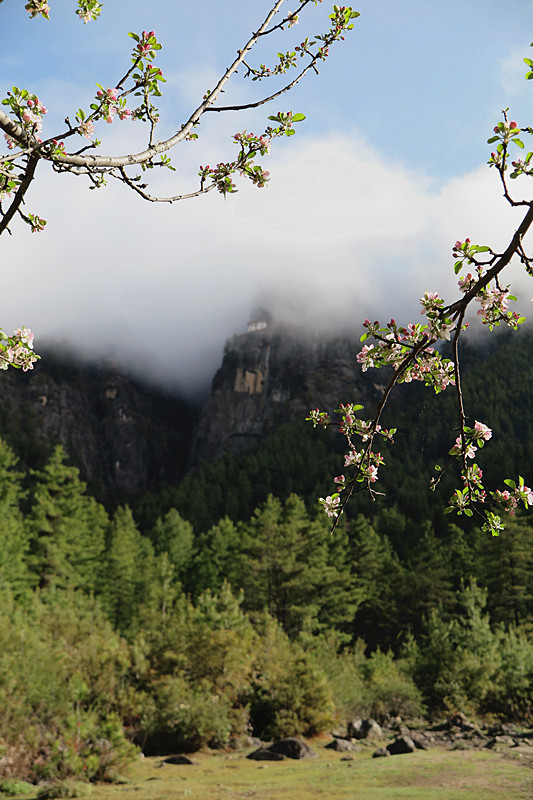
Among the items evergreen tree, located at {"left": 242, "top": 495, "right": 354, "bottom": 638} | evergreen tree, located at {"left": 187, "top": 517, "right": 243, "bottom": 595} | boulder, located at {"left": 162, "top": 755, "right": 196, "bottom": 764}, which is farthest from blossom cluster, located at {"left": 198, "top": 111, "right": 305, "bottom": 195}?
evergreen tree, located at {"left": 187, "top": 517, "right": 243, "bottom": 595}

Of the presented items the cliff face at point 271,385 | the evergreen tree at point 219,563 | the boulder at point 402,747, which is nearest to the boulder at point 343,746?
the boulder at point 402,747

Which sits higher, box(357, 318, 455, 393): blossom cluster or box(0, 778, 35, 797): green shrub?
box(357, 318, 455, 393): blossom cluster

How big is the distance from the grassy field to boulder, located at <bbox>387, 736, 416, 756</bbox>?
409 millimetres

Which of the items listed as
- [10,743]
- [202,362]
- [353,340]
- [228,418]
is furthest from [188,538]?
[202,362]

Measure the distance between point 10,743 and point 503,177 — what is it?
12.0 meters

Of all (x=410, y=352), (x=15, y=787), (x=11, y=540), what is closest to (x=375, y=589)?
(x=11, y=540)

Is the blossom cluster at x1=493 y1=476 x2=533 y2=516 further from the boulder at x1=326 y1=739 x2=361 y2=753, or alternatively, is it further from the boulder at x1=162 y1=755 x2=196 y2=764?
the boulder at x1=326 y1=739 x2=361 y2=753

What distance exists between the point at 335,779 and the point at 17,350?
11115mm

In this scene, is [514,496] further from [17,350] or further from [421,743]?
[421,743]

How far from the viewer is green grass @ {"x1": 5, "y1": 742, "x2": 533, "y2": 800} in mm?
9242

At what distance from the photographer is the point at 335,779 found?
10.8 meters

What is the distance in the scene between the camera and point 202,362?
16312 cm

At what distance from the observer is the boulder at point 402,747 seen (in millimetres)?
14086

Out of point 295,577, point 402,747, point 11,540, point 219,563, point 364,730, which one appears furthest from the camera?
point 219,563
